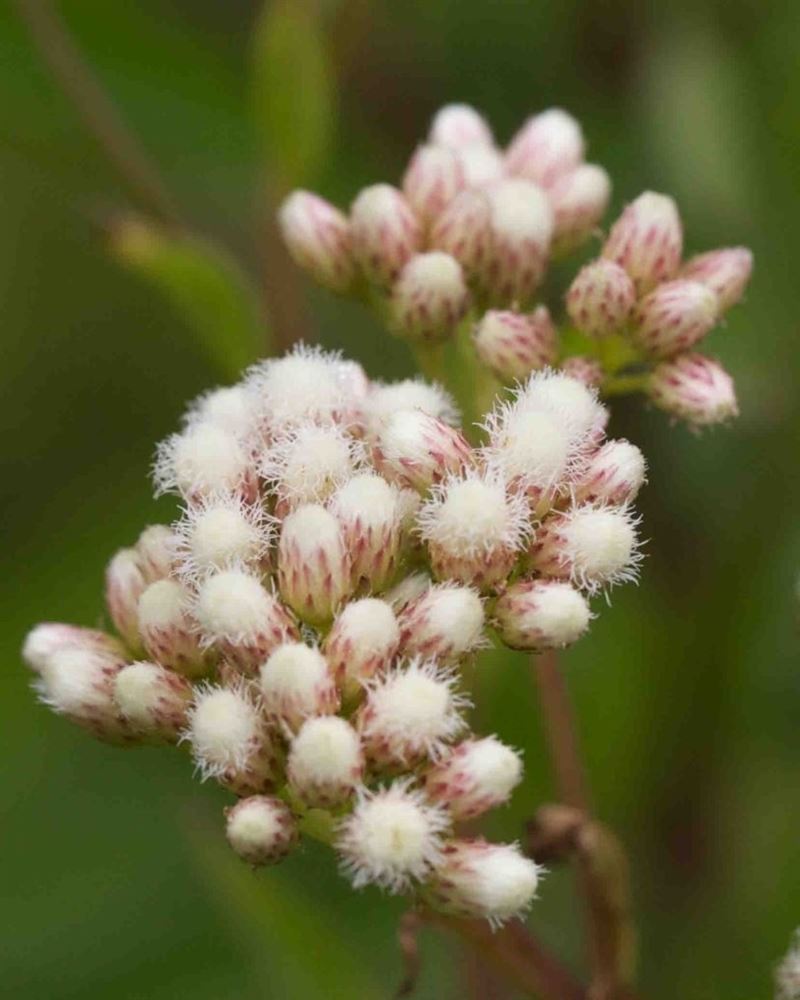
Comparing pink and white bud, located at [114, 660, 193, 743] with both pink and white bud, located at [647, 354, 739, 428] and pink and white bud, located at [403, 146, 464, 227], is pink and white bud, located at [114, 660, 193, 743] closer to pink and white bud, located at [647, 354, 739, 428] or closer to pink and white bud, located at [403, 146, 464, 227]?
pink and white bud, located at [647, 354, 739, 428]

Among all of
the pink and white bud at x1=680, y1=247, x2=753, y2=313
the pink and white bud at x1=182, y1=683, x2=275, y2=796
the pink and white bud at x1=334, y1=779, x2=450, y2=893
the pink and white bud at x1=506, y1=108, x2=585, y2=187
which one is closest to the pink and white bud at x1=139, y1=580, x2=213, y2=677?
the pink and white bud at x1=182, y1=683, x2=275, y2=796

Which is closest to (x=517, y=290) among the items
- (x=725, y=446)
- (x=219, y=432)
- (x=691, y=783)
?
(x=219, y=432)

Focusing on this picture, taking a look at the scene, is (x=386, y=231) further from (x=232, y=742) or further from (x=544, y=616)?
(x=232, y=742)

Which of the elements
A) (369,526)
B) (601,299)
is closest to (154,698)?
(369,526)

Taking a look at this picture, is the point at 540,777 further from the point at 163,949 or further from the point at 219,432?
the point at 219,432

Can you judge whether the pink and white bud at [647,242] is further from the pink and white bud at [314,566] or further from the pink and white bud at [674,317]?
the pink and white bud at [314,566]

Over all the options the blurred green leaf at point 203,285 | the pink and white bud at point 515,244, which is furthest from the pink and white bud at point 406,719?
the blurred green leaf at point 203,285

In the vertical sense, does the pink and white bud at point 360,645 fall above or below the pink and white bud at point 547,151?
below
